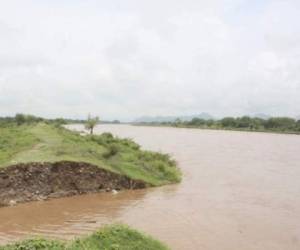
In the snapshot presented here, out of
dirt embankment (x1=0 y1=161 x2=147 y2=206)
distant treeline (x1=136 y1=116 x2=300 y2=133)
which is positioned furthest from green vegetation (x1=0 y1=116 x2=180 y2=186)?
distant treeline (x1=136 y1=116 x2=300 y2=133)

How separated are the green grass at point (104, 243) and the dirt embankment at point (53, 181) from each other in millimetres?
9403

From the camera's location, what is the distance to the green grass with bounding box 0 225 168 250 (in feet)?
21.5

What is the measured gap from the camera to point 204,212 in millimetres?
15070

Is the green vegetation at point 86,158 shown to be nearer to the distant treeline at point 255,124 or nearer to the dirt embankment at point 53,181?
the dirt embankment at point 53,181

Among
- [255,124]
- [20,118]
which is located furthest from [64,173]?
[255,124]

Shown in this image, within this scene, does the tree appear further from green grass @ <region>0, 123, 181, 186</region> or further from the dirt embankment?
the dirt embankment

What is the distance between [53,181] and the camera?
16.9m

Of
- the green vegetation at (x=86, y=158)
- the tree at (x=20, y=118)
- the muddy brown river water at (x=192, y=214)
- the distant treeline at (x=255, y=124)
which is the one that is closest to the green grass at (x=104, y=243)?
the muddy brown river water at (x=192, y=214)

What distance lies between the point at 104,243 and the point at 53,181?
10.2 m

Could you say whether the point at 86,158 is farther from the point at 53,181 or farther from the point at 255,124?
the point at 255,124

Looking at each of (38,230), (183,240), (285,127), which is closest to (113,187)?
(38,230)

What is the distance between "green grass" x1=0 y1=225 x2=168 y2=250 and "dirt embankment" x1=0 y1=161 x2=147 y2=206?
9.40 meters

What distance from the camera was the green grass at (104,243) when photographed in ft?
21.5

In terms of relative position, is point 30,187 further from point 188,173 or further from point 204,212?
point 188,173
